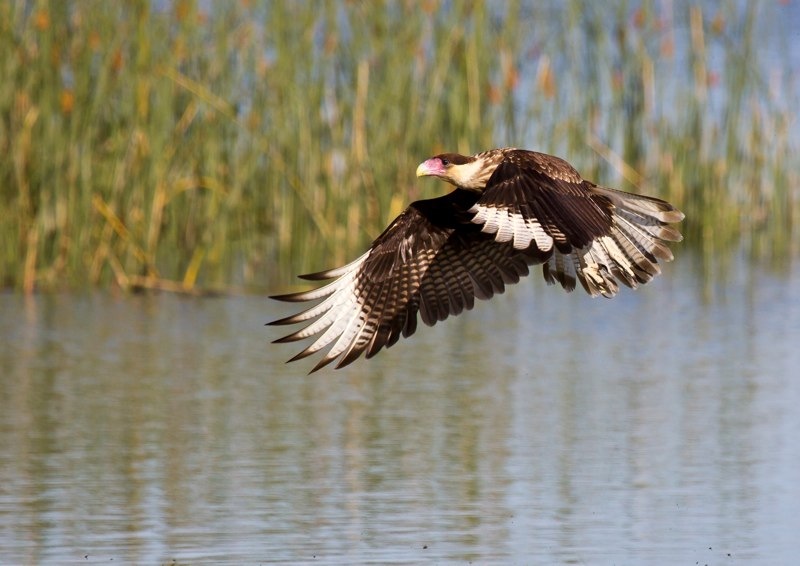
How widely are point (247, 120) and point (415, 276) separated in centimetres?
619

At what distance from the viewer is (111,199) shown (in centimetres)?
1241

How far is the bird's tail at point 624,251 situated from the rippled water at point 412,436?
2.80 feet

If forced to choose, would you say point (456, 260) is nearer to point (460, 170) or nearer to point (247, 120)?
point (460, 170)

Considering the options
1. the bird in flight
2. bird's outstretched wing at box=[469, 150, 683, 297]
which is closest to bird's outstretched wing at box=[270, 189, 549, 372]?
the bird in flight

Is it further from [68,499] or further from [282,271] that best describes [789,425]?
[282,271]

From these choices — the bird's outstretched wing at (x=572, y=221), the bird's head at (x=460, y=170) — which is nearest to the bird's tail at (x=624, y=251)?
the bird's outstretched wing at (x=572, y=221)

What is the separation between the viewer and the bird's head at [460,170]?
662cm

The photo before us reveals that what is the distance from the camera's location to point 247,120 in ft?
42.3

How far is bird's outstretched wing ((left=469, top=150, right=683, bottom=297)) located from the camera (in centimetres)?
575

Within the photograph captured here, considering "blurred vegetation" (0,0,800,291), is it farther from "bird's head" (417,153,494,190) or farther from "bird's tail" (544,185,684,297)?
"bird's head" (417,153,494,190)

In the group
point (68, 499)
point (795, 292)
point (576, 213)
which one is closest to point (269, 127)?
point (795, 292)

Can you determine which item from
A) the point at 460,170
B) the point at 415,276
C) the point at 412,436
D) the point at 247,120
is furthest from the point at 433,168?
the point at 247,120

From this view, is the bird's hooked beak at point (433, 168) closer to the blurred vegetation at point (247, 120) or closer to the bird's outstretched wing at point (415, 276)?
the bird's outstretched wing at point (415, 276)

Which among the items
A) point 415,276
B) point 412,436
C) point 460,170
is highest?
point 460,170
